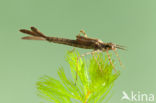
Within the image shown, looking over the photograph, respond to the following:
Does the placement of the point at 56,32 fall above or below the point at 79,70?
above

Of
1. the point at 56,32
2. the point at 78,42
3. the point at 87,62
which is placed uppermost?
the point at 56,32

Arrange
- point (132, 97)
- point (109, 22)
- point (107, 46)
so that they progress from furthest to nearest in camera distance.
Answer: point (109, 22) → point (132, 97) → point (107, 46)

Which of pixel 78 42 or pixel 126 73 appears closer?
pixel 78 42

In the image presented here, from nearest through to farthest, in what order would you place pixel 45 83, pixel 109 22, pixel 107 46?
1. pixel 45 83
2. pixel 107 46
3. pixel 109 22

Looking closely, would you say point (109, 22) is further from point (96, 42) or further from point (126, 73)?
point (96, 42)

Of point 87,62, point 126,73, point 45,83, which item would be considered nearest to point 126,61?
point 126,73

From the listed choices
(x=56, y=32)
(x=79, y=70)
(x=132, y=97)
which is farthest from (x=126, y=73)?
(x=79, y=70)

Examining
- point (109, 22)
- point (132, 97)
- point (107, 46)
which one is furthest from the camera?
point (109, 22)

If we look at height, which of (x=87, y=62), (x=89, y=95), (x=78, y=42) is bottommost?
(x=89, y=95)

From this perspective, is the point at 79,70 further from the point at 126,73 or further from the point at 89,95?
the point at 126,73
